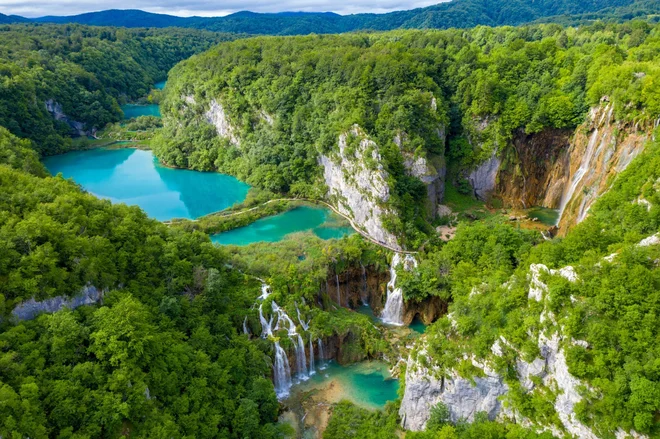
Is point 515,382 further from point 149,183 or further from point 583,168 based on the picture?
point 149,183

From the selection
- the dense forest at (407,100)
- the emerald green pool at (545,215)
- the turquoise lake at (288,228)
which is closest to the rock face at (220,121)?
the dense forest at (407,100)

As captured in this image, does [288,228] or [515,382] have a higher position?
[515,382]

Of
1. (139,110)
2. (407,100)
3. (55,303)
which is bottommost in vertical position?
(139,110)

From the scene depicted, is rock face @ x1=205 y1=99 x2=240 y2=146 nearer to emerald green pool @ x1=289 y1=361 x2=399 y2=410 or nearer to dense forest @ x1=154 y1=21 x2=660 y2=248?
dense forest @ x1=154 y1=21 x2=660 y2=248

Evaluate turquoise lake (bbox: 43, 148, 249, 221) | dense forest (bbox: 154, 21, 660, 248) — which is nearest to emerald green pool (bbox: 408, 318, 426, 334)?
dense forest (bbox: 154, 21, 660, 248)

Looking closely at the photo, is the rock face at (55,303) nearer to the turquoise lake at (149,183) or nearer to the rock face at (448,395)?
the rock face at (448,395)

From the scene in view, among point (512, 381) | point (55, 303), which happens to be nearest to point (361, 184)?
point (512, 381)

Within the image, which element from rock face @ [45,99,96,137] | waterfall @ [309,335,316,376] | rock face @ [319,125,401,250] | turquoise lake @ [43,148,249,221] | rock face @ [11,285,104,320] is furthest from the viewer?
rock face @ [45,99,96,137]
